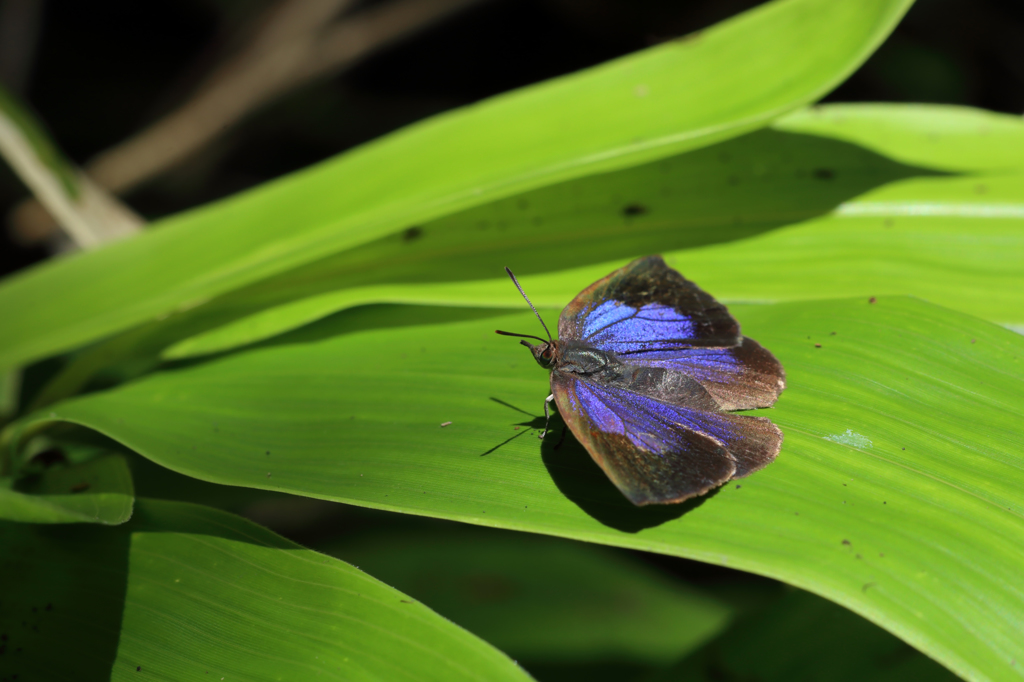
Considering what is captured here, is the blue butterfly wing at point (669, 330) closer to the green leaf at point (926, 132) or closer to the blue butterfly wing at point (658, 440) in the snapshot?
the blue butterfly wing at point (658, 440)

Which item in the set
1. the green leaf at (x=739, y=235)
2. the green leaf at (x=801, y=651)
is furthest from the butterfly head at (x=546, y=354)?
the green leaf at (x=801, y=651)

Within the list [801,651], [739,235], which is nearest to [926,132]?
[739,235]

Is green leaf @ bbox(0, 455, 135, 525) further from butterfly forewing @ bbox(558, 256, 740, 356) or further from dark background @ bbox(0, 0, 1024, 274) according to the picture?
dark background @ bbox(0, 0, 1024, 274)

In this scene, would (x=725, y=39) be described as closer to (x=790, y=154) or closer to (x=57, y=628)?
(x=790, y=154)

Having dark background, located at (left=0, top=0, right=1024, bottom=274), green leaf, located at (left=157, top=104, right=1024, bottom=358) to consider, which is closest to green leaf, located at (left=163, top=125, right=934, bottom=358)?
green leaf, located at (left=157, top=104, right=1024, bottom=358)

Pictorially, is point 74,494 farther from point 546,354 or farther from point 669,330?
point 669,330
